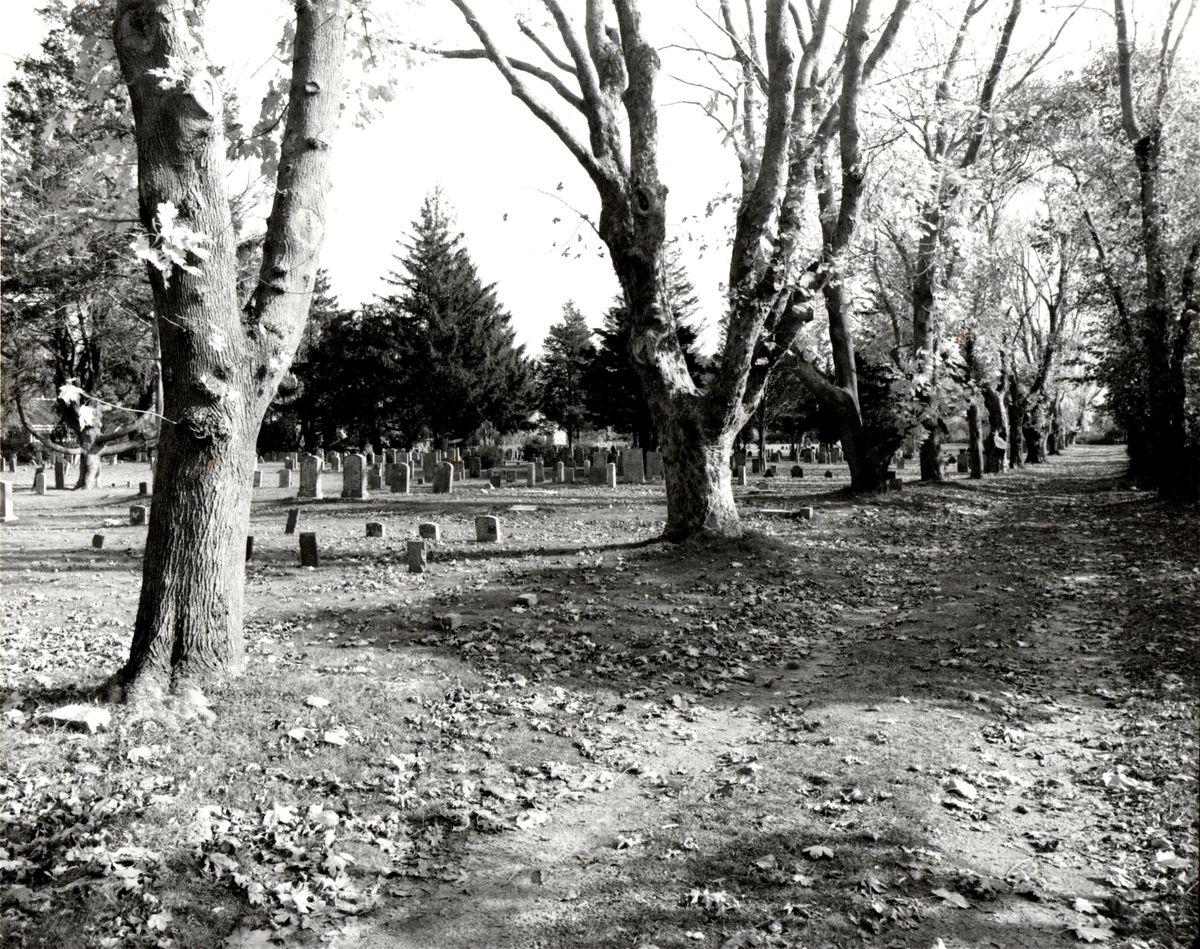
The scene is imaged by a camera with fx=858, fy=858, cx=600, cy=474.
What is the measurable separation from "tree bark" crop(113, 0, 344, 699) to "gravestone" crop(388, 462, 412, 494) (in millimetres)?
18198

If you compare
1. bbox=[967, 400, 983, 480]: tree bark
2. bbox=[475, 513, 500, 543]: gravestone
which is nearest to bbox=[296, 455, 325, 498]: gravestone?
bbox=[475, 513, 500, 543]: gravestone

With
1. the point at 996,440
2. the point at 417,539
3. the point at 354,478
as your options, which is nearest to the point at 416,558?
the point at 417,539

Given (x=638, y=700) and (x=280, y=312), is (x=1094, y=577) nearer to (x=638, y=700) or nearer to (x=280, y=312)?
(x=638, y=700)

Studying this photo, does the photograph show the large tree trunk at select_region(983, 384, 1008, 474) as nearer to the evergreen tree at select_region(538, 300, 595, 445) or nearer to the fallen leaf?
the evergreen tree at select_region(538, 300, 595, 445)

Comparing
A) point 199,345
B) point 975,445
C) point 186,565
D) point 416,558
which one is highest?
point 199,345

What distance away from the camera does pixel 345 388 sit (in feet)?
170

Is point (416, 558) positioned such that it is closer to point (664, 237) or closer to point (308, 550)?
point (308, 550)

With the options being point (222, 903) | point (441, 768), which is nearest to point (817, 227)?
point (441, 768)

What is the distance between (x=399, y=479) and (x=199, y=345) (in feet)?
62.1

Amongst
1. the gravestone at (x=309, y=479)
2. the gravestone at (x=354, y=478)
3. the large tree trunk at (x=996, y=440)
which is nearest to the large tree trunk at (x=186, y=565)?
→ the gravestone at (x=354, y=478)

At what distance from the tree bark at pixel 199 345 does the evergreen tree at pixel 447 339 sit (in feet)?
135

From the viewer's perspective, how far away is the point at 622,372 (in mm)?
46219

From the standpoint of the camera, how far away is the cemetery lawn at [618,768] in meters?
3.85

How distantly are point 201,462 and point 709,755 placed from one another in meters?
4.07
